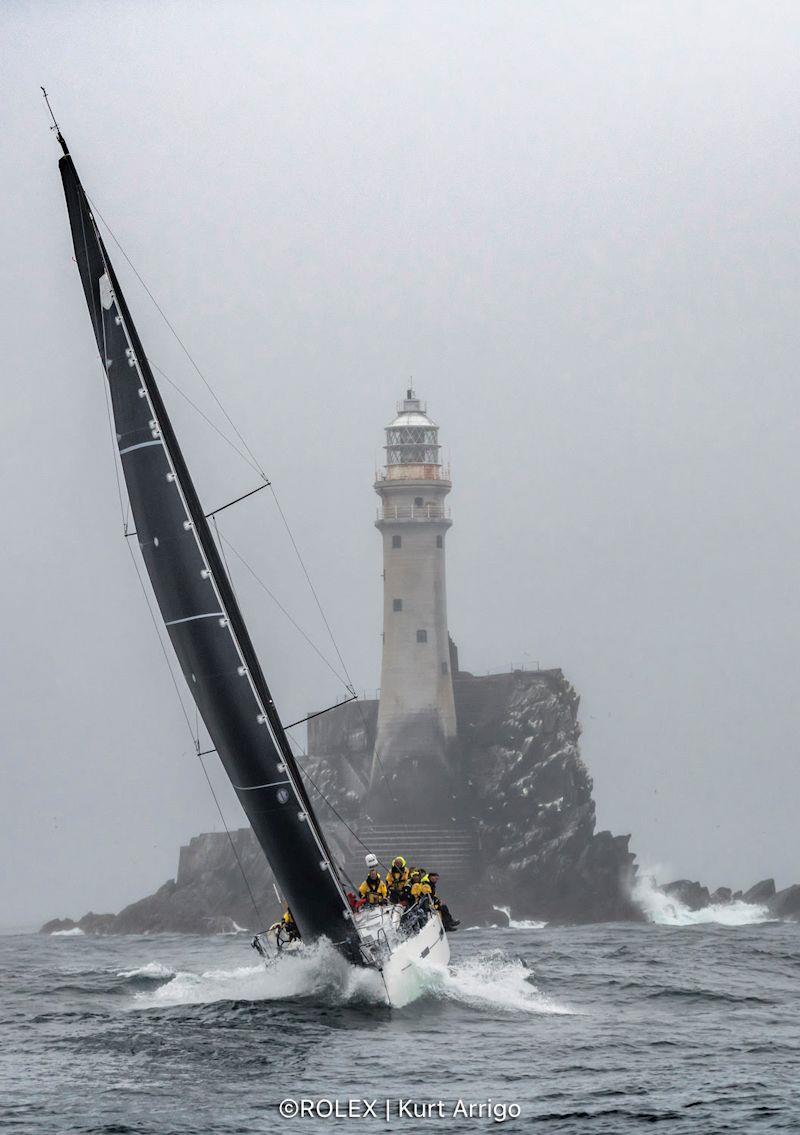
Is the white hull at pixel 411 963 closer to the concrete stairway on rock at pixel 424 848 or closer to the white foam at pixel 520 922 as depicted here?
the white foam at pixel 520 922

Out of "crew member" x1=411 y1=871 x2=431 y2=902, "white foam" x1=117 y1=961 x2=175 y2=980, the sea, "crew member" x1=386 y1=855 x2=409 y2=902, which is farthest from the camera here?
"white foam" x1=117 y1=961 x2=175 y2=980

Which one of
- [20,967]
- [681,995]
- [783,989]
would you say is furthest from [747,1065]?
[20,967]

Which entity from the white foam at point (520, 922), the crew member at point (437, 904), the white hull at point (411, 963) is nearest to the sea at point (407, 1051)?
the white hull at point (411, 963)

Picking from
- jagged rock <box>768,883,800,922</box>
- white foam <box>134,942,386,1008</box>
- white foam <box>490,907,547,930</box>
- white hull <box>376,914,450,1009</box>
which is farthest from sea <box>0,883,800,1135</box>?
jagged rock <box>768,883,800,922</box>

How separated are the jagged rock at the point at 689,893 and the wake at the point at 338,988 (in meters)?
42.5

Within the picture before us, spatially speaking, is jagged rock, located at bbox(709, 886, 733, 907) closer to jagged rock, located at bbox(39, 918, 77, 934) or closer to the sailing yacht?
jagged rock, located at bbox(39, 918, 77, 934)

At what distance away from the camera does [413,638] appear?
6831 centimetres

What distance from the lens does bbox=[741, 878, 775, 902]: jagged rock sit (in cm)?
7425

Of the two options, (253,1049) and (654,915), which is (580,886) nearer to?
(654,915)

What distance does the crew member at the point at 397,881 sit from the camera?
2952cm

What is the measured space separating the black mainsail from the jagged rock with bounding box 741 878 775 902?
4998 centimetres

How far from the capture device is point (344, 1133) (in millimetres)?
18469

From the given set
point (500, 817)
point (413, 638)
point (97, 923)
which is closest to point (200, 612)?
point (413, 638)

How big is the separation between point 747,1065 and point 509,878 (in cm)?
4698
